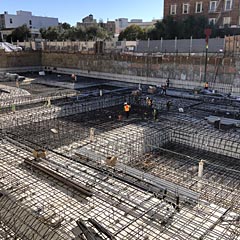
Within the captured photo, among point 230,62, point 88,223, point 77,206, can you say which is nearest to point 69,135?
point 77,206

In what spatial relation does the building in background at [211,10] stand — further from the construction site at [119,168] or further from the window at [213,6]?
the construction site at [119,168]

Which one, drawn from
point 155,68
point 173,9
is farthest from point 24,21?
point 155,68

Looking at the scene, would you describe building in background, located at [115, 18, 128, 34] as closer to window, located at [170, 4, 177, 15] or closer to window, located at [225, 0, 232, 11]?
window, located at [170, 4, 177, 15]

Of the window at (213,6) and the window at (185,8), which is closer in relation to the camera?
the window at (213,6)

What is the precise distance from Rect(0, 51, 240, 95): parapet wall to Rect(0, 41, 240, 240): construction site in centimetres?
201

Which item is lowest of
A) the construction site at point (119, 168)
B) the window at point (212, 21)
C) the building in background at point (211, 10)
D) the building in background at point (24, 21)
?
the construction site at point (119, 168)

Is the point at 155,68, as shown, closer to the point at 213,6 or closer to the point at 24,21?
the point at 213,6

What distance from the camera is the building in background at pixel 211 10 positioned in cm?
2775

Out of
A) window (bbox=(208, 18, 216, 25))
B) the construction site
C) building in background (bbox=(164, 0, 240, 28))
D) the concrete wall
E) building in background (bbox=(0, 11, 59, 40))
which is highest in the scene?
building in background (bbox=(0, 11, 59, 40))

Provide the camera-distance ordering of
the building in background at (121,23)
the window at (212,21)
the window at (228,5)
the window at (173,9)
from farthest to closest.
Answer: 1. the building in background at (121,23)
2. the window at (173,9)
3. the window at (212,21)
4. the window at (228,5)

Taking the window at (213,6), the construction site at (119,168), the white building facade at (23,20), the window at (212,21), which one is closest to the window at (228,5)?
the window at (213,6)

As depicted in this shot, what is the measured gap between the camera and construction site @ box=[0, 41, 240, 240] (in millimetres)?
4516

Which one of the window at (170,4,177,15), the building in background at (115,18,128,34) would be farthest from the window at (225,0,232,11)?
the building in background at (115,18,128,34)

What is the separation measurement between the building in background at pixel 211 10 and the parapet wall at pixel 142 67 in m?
13.2
